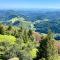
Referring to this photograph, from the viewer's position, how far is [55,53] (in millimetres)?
37812

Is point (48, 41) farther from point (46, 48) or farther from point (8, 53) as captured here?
point (8, 53)

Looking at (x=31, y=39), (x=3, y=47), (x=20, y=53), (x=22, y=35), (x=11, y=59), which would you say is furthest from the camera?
(x=31, y=39)

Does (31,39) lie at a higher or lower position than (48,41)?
lower

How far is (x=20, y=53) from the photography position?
118 ft

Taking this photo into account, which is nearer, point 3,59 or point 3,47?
point 3,59

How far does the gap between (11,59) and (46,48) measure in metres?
6.69

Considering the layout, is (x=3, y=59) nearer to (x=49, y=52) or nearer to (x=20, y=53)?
(x=20, y=53)

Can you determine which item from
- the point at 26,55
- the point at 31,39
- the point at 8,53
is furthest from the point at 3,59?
the point at 31,39

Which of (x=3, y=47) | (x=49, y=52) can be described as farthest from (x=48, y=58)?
(x=3, y=47)

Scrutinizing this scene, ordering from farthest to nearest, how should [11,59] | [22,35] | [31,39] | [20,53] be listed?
1. [31,39]
2. [22,35]
3. [20,53]
4. [11,59]

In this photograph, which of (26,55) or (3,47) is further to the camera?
(3,47)

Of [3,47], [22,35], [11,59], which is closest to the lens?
[11,59]

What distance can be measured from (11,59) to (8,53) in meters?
2.15

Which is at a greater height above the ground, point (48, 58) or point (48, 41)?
point (48, 41)
